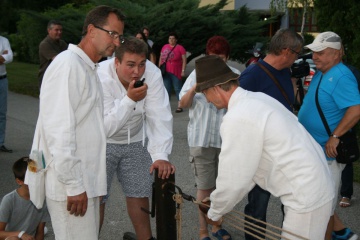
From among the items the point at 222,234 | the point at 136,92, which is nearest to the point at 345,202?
the point at 222,234

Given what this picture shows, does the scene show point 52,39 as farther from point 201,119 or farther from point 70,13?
point 70,13

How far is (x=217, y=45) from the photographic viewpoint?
17.2 feet

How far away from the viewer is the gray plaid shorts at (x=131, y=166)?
4500 mm

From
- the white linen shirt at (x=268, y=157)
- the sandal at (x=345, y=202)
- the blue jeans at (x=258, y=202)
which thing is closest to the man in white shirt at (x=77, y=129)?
the white linen shirt at (x=268, y=157)

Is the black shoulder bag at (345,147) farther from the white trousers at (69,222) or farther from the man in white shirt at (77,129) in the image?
the white trousers at (69,222)

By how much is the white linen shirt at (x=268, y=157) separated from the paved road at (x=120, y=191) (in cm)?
245

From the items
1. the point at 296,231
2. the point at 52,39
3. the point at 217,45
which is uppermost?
the point at 217,45

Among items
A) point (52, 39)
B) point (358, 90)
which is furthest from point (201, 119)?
point (52, 39)

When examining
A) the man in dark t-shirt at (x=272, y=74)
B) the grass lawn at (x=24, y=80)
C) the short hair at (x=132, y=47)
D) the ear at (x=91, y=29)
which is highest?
the ear at (x=91, y=29)

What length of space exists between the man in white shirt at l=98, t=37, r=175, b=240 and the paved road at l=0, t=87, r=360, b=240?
111 cm

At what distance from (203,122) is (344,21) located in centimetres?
494

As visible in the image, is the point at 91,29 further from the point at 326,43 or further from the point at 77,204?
the point at 326,43

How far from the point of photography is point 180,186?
7191mm

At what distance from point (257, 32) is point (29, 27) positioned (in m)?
12.5
